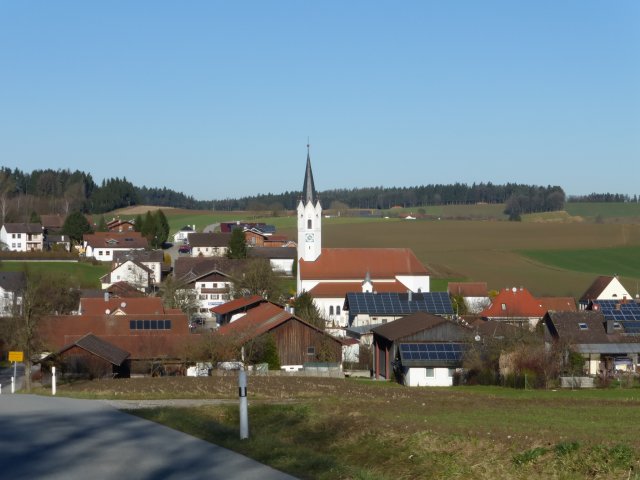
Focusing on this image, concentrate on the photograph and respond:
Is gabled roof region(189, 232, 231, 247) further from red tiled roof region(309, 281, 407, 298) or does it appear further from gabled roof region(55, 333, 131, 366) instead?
gabled roof region(55, 333, 131, 366)

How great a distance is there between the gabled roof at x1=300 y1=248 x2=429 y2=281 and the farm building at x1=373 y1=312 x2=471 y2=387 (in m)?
35.5

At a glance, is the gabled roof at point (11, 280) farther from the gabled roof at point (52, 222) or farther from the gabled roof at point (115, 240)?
the gabled roof at point (52, 222)

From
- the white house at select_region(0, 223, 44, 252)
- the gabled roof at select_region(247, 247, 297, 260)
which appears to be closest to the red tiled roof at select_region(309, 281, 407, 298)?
the gabled roof at select_region(247, 247, 297, 260)

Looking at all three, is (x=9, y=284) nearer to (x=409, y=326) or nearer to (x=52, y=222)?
(x=409, y=326)

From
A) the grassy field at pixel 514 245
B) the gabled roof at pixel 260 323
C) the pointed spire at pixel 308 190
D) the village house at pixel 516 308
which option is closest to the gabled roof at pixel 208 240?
the grassy field at pixel 514 245

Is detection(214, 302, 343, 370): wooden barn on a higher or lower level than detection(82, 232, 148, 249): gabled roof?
lower

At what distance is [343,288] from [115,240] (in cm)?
4221

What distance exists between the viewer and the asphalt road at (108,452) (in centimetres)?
1004

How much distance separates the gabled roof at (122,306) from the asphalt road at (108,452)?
44.7m

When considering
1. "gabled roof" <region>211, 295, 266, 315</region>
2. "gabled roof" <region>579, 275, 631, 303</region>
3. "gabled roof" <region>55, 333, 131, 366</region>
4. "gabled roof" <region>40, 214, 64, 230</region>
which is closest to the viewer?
"gabled roof" <region>55, 333, 131, 366</region>

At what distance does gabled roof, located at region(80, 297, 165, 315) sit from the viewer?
59.8m

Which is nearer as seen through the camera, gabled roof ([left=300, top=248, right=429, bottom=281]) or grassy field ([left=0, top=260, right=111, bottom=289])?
gabled roof ([left=300, top=248, right=429, bottom=281])

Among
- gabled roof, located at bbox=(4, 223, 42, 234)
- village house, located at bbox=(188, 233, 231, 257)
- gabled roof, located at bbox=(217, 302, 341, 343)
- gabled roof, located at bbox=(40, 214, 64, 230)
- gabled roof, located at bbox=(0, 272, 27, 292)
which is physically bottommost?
gabled roof, located at bbox=(217, 302, 341, 343)

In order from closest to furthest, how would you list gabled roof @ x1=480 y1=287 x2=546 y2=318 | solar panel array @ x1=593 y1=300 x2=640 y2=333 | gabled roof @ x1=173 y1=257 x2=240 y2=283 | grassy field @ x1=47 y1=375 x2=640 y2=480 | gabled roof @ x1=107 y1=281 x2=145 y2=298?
grassy field @ x1=47 y1=375 x2=640 y2=480, solar panel array @ x1=593 y1=300 x2=640 y2=333, gabled roof @ x1=480 y1=287 x2=546 y2=318, gabled roof @ x1=107 y1=281 x2=145 y2=298, gabled roof @ x1=173 y1=257 x2=240 y2=283
